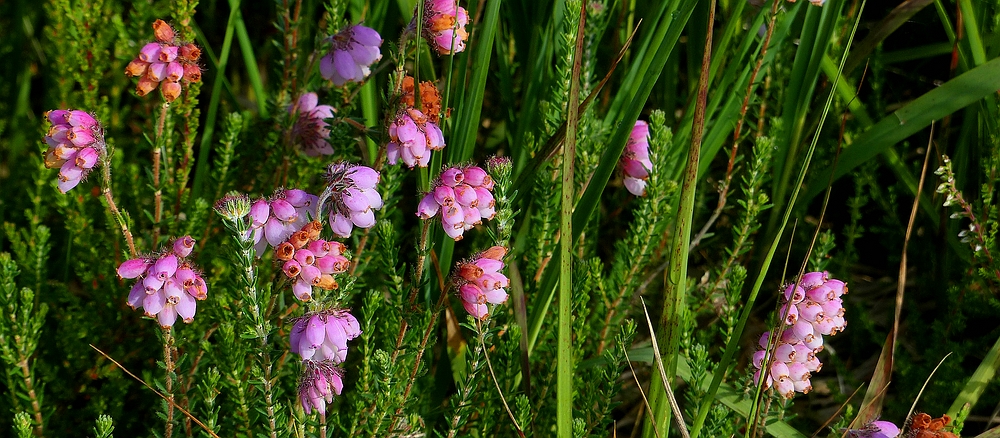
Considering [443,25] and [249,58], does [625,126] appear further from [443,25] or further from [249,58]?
[249,58]

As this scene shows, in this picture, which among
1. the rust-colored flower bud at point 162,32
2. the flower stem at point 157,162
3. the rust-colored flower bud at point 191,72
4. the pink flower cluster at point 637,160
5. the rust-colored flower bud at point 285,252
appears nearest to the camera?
the rust-colored flower bud at point 285,252

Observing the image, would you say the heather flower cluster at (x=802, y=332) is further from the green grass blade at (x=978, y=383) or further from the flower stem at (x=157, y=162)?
the flower stem at (x=157, y=162)

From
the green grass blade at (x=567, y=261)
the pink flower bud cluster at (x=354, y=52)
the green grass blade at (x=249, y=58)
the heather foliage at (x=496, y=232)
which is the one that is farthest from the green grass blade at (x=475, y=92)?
the green grass blade at (x=249, y=58)

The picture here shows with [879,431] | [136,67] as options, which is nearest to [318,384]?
[136,67]

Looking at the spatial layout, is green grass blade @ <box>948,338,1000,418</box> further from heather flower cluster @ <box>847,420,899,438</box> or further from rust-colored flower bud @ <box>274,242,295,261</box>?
rust-colored flower bud @ <box>274,242,295,261</box>

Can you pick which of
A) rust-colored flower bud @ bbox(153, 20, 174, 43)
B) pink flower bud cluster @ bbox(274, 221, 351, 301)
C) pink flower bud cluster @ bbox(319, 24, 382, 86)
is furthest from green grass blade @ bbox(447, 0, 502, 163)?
rust-colored flower bud @ bbox(153, 20, 174, 43)

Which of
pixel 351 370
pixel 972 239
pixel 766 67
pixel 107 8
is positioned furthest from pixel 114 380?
pixel 972 239
